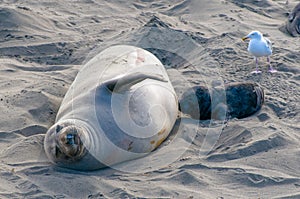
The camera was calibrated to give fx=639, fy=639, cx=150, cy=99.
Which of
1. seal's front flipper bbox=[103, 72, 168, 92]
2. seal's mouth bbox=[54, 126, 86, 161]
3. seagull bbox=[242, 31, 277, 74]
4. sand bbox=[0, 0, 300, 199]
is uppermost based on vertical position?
→ seal's front flipper bbox=[103, 72, 168, 92]

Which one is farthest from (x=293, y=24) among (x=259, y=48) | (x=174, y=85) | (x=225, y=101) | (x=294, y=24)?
(x=225, y=101)

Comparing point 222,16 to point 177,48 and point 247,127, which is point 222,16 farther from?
point 247,127

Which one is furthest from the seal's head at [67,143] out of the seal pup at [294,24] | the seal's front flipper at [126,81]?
the seal pup at [294,24]

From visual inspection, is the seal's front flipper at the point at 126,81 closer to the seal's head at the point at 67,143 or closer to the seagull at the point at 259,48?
the seal's head at the point at 67,143

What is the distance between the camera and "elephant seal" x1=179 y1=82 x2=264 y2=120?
6281mm

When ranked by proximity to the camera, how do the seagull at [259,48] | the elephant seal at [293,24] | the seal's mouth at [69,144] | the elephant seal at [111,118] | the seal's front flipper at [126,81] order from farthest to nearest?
the elephant seal at [293,24], the seagull at [259,48], the seal's front flipper at [126,81], the elephant seal at [111,118], the seal's mouth at [69,144]

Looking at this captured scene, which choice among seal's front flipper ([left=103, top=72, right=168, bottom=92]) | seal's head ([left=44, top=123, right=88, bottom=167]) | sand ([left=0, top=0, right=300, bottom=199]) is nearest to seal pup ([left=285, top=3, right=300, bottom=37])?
sand ([left=0, top=0, right=300, bottom=199])

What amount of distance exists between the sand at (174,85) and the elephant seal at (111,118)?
4.7 inches

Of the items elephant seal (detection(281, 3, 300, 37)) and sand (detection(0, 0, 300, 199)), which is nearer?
sand (detection(0, 0, 300, 199))

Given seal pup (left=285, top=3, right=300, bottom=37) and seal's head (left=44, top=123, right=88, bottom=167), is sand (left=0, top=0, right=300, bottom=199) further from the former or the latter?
seal pup (left=285, top=3, right=300, bottom=37)

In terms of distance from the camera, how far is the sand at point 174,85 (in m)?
5.03

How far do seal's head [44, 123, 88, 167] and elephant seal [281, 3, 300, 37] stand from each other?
426 cm

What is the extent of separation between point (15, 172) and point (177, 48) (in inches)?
133

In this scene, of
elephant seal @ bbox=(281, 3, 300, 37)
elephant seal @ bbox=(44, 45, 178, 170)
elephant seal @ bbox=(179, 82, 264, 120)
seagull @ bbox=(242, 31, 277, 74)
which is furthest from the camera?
elephant seal @ bbox=(281, 3, 300, 37)
